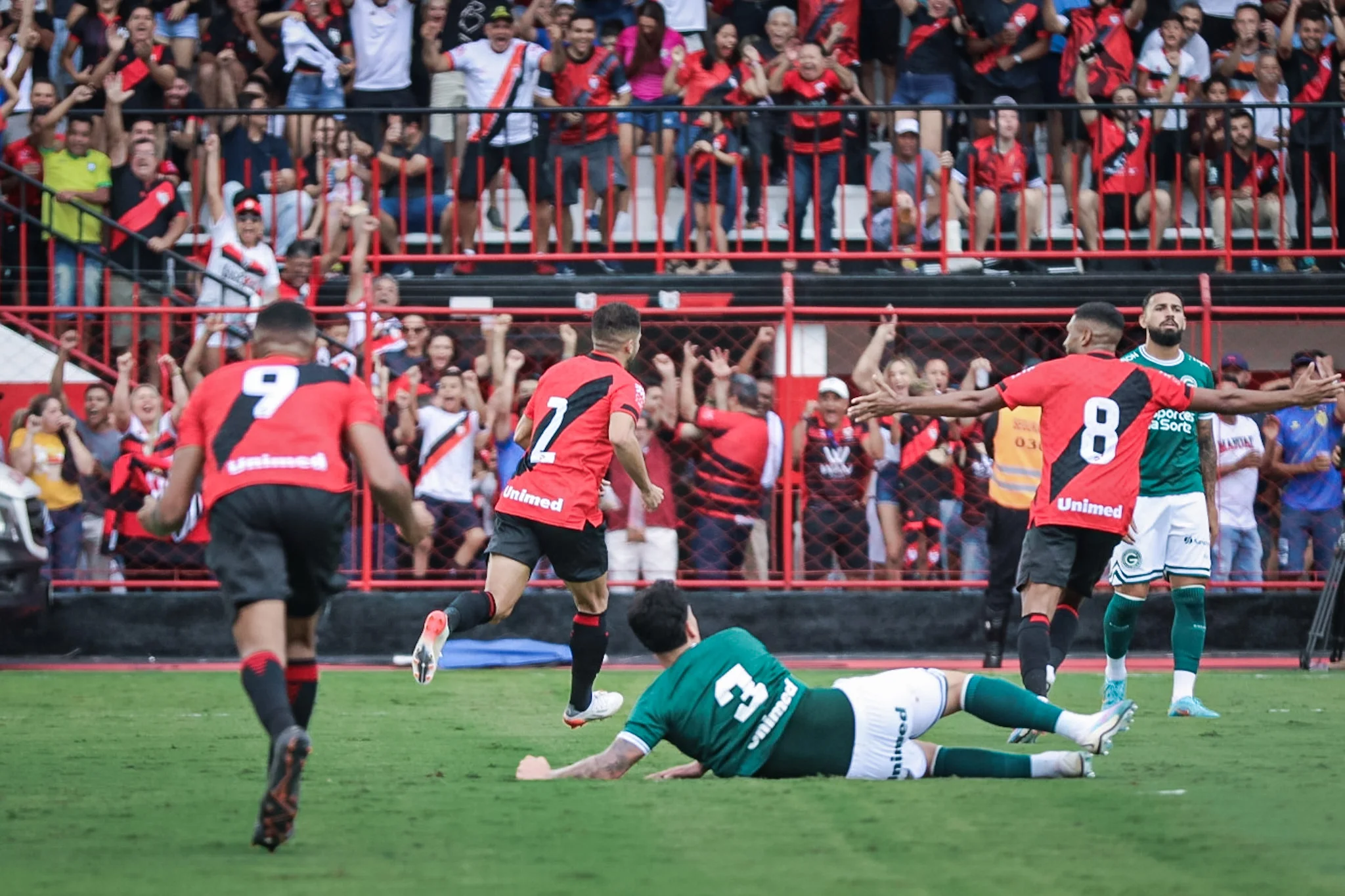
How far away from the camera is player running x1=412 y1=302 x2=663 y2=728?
8992 millimetres

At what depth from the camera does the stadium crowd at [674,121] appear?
16422 millimetres

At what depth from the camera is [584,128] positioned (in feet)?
53.9

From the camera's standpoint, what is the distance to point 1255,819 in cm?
601

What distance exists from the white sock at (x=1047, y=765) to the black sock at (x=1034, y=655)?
58.0 inches

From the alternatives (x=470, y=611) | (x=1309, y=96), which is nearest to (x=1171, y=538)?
(x=470, y=611)

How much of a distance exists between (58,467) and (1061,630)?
8593mm

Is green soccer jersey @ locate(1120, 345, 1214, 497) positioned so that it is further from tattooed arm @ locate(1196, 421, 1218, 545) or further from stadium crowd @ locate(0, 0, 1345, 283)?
stadium crowd @ locate(0, 0, 1345, 283)

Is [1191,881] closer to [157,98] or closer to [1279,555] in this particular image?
[1279,555]

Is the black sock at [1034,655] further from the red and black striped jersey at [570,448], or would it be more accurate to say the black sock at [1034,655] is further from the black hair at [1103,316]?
the red and black striped jersey at [570,448]

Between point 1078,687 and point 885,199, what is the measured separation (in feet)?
21.8

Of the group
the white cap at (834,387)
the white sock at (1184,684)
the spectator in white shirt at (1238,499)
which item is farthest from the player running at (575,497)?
the spectator in white shirt at (1238,499)

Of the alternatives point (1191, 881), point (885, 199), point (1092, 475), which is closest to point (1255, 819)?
point (1191, 881)

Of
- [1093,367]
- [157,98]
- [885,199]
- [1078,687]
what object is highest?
[157,98]

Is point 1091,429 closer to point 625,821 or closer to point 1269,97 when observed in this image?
point 625,821
